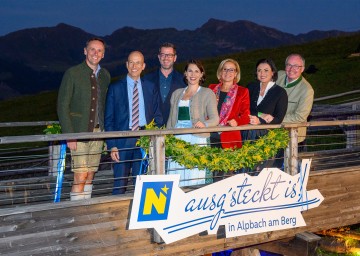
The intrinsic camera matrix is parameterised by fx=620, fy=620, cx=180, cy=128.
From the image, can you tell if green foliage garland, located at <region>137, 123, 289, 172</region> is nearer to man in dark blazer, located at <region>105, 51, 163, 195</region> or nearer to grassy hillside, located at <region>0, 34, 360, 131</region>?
man in dark blazer, located at <region>105, 51, 163, 195</region>

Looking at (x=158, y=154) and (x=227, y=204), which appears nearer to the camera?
(x=158, y=154)

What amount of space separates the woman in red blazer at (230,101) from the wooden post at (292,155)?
1151 millimetres

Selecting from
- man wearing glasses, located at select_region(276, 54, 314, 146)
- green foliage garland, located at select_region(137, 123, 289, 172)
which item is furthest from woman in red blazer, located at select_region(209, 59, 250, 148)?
man wearing glasses, located at select_region(276, 54, 314, 146)

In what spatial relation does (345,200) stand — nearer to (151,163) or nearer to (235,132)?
(235,132)

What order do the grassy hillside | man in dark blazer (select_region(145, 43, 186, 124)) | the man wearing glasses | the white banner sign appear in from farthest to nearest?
the grassy hillside → the man wearing glasses → man in dark blazer (select_region(145, 43, 186, 124)) → the white banner sign

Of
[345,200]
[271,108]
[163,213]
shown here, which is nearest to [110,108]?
[163,213]

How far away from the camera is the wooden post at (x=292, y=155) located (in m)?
10.2

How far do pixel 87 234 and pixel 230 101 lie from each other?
9.33 feet

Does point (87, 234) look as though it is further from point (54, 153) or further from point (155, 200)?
point (54, 153)

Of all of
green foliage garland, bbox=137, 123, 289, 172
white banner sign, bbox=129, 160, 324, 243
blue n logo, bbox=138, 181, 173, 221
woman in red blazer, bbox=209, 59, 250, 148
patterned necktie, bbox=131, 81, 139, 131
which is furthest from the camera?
woman in red blazer, bbox=209, 59, 250, 148

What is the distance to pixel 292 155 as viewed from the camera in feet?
33.6

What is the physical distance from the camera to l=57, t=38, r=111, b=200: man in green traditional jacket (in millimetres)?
8602

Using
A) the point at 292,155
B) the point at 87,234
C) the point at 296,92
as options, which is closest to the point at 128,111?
the point at 87,234

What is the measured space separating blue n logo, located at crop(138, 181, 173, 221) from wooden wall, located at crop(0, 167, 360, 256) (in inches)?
9.9
